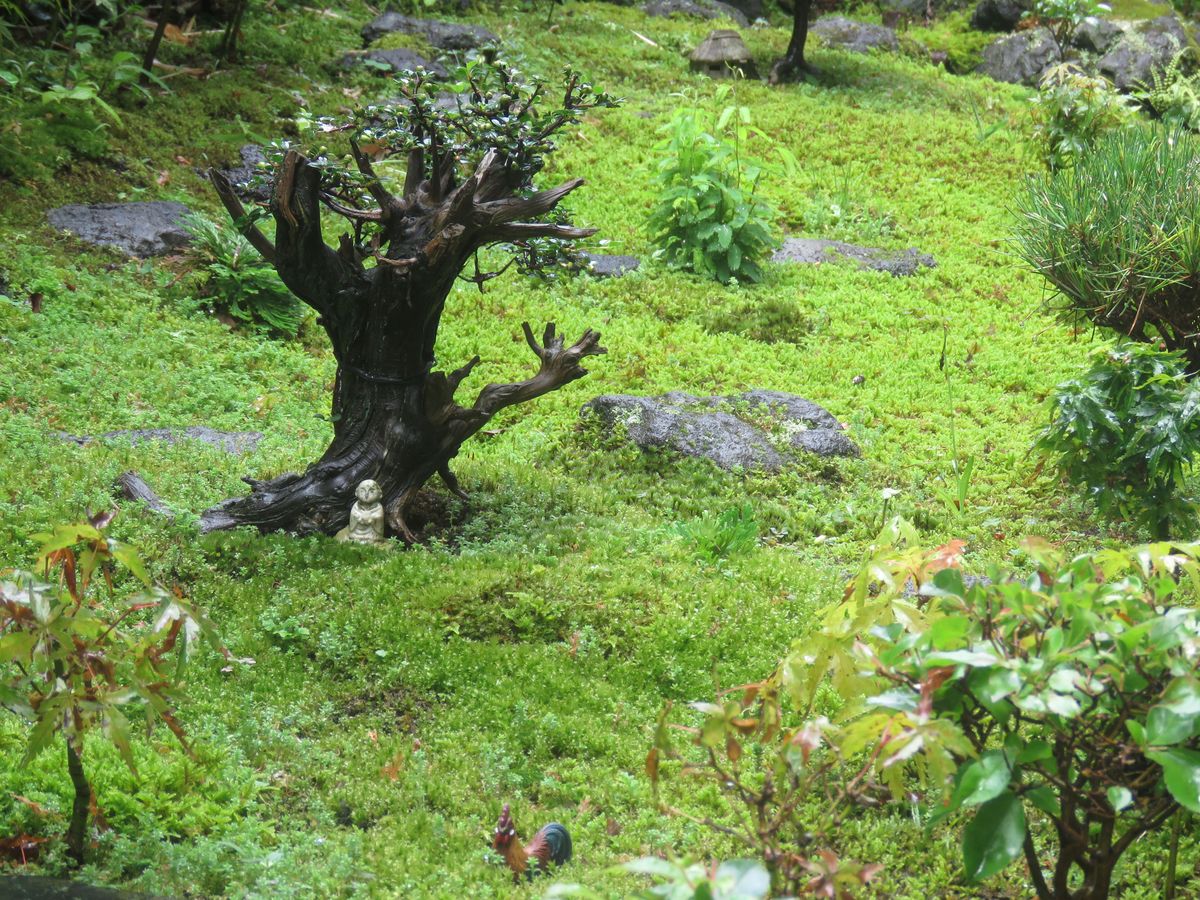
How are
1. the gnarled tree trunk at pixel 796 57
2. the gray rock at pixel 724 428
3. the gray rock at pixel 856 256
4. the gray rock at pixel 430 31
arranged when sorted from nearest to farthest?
the gray rock at pixel 724 428
the gray rock at pixel 856 256
the gray rock at pixel 430 31
the gnarled tree trunk at pixel 796 57

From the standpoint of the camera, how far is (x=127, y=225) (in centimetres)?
895

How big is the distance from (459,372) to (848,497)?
2435mm

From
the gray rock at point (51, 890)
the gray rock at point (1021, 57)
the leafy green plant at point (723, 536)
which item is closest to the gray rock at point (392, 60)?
the leafy green plant at point (723, 536)

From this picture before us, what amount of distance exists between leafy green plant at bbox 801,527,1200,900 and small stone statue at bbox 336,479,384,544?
300cm

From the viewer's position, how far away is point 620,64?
1421 cm

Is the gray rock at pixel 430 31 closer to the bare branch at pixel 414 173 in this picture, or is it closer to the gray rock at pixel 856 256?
the gray rock at pixel 856 256

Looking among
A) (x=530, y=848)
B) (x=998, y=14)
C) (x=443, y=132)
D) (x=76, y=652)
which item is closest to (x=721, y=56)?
(x=998, y=14)

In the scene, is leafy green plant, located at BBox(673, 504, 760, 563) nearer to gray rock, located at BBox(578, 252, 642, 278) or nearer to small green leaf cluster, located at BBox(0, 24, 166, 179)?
gray rock, located at BBox(578, 252, 642, 278)

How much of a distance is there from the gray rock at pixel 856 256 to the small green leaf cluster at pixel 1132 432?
13.9 feet

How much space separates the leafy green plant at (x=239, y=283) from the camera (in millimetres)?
8469

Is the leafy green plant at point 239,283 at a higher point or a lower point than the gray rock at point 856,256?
lower

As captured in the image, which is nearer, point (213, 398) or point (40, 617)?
point (40, 617)

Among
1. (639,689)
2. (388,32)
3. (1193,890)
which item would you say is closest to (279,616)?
(639,689)

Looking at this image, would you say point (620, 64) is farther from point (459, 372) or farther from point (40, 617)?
point (40, 617)
